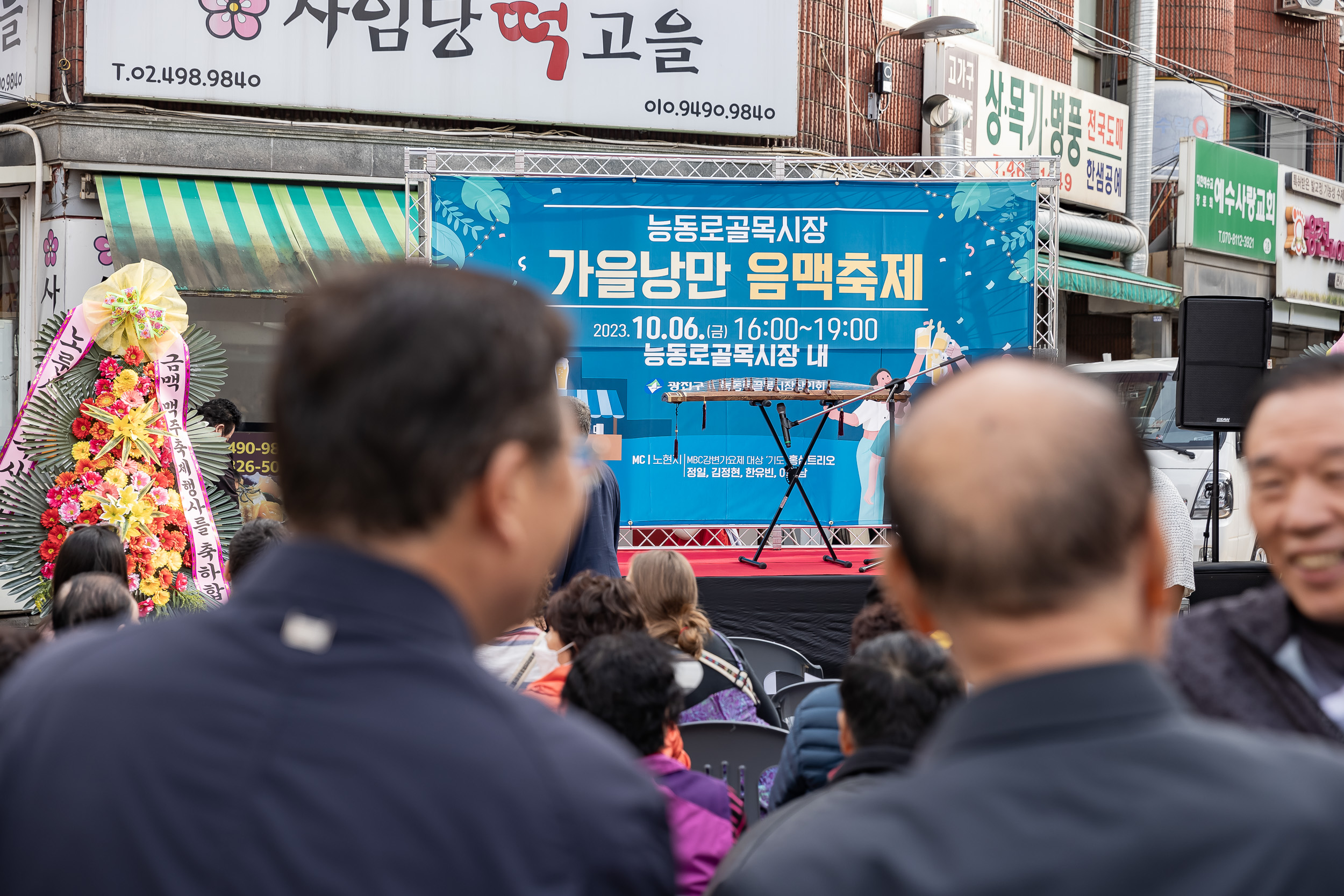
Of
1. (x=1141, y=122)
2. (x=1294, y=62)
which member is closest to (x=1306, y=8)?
(x=1294, y=62)

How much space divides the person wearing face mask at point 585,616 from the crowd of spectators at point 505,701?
7.56 ft

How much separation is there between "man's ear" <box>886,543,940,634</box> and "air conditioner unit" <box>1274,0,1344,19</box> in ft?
63.4

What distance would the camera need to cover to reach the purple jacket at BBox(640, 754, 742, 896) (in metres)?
2.17

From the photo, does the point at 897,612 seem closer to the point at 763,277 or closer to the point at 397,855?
the point at 397,855

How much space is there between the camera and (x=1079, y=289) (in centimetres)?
1320

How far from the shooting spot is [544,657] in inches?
133

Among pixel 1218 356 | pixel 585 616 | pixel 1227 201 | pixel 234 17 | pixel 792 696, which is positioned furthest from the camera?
pixel 1227 201

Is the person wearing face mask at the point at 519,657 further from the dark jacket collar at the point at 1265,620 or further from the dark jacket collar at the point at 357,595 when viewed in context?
the dark jacket collar at the point at 357,595

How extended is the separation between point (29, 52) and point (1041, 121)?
391 inches

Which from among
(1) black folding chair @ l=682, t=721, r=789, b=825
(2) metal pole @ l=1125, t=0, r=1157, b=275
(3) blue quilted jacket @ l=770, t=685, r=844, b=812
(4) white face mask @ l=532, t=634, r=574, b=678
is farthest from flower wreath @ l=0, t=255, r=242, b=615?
(2) metal pole @ l=1125, t=0, r=1157, b=275

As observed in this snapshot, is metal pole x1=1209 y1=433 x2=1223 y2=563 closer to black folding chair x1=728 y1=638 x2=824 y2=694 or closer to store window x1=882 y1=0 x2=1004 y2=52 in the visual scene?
black folding chair x1=728 y1=638 x2=824 y2=694

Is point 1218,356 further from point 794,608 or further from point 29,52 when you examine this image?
point 29,52

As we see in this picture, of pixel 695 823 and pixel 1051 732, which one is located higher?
pixel 1051 732

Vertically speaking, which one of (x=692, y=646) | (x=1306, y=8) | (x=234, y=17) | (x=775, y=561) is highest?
(x=1306, y=8)
